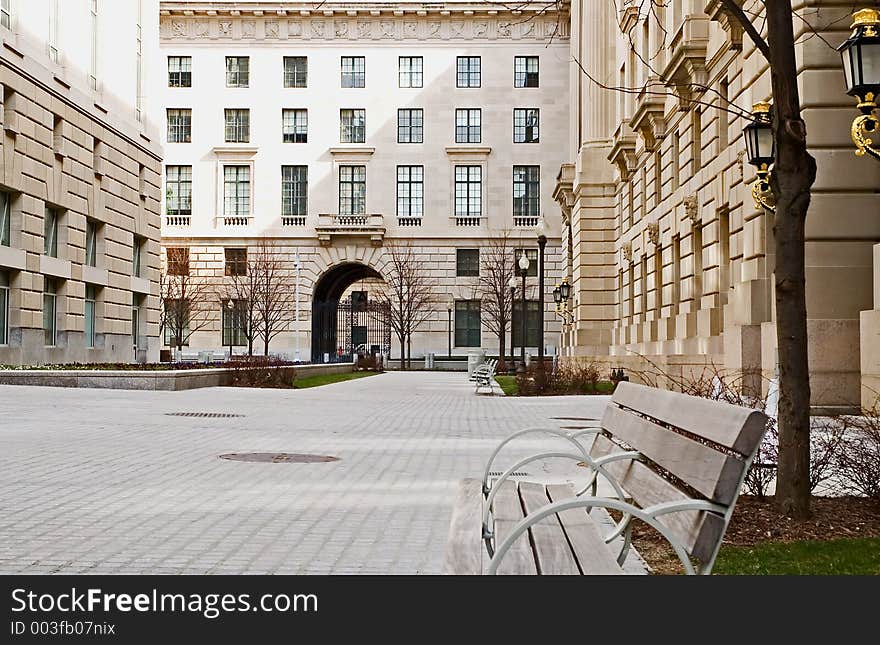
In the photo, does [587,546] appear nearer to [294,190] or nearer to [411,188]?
[411,188]

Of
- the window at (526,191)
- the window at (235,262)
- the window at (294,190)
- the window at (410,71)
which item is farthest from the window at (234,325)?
the window at (526,191)

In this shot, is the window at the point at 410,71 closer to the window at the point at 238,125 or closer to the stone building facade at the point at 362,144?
the stone building facade at the point at 362,144

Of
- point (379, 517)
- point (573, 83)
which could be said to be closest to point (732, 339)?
point (379, 517)

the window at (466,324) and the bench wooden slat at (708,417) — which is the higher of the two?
the window at (466,324)

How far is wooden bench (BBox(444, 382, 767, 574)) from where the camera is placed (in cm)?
440

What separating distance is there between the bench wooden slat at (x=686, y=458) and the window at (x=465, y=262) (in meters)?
66.7

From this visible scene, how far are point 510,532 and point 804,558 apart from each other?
7.69 ft

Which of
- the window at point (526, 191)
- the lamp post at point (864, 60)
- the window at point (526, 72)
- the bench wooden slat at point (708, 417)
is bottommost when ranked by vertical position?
the bench wooden slat at point (708, 417)

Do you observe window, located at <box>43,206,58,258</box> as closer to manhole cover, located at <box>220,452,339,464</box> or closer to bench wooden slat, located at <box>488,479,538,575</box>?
manhole cover, located at <box>220,452,339,464</box>

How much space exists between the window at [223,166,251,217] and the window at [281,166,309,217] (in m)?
2.41

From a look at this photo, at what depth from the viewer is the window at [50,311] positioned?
37594 mm

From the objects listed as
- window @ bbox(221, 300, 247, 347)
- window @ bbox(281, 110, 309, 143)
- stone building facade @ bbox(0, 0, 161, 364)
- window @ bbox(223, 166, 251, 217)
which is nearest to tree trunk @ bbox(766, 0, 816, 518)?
stone building facade @ bbox(0, 0, 161, 364)

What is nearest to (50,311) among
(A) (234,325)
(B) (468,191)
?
(A) (234,325)
